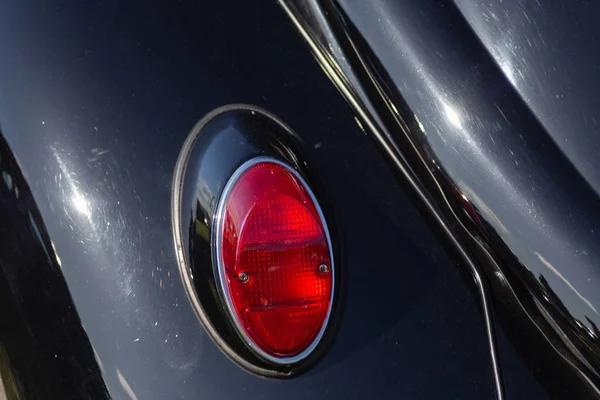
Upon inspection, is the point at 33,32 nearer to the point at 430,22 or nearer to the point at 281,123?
the point at 281,123

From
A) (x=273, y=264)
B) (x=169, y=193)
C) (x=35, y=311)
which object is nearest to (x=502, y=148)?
(x=273, y=264)

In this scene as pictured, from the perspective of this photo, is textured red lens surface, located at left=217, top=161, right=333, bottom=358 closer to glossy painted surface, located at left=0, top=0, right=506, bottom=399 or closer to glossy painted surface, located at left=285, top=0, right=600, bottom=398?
glossy painted surface, located at left=0, top=0, right=506, bottom=399

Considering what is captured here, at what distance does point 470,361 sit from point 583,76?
0.59m

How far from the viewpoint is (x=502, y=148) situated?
5.09ft

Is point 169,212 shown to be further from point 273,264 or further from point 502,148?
point 502,148

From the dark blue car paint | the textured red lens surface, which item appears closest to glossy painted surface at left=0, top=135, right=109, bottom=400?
the dark blue car paint

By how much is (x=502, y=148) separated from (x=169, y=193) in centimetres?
63

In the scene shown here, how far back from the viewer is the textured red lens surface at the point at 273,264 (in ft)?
4.89

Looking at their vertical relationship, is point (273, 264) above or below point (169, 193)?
below

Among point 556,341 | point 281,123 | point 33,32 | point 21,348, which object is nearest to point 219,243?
point 281,123

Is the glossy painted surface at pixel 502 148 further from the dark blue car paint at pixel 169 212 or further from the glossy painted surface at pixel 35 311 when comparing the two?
the glossy painted surface at pixel 35 311

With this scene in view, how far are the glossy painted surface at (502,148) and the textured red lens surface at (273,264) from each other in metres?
0.28

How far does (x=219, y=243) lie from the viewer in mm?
1493

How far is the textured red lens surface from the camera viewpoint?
149 cm
